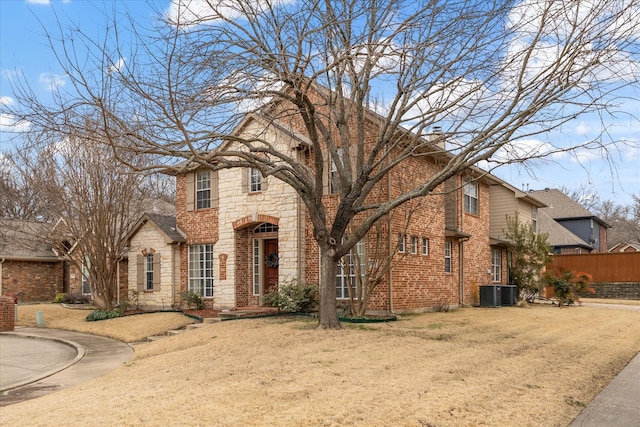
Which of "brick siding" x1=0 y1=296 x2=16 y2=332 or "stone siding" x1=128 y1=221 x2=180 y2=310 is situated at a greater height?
"stone siding" x1=128 y1=221 x2=180 y2=310

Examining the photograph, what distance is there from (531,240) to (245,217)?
12.0 metres

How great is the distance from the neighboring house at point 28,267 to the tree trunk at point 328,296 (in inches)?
807

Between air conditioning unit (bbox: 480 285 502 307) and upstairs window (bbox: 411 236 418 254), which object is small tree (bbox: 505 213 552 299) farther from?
upstairs window (bbox: 411 236 418 254)

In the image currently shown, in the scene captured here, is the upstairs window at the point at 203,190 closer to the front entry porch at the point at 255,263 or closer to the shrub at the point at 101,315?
the front entry porch at the point at 255,263

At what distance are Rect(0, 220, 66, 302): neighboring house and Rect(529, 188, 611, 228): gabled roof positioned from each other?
36.2m

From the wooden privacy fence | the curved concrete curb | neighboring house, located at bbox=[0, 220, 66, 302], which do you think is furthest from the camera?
the wooden privacy fence

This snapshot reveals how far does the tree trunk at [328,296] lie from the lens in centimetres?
1271

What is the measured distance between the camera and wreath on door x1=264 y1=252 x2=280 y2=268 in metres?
19.4

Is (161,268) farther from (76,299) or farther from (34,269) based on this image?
(34,269)

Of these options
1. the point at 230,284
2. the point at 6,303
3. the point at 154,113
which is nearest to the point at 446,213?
the point at 230,284

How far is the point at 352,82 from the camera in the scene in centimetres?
1249

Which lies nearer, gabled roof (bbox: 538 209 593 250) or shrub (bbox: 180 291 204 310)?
shrub (bbox: 180 291 204 310)

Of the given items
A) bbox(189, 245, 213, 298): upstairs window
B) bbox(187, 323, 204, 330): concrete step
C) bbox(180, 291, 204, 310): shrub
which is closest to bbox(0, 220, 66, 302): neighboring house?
bbox(189, 245, 213, 298): upstairs window

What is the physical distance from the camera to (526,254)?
78.3ft
